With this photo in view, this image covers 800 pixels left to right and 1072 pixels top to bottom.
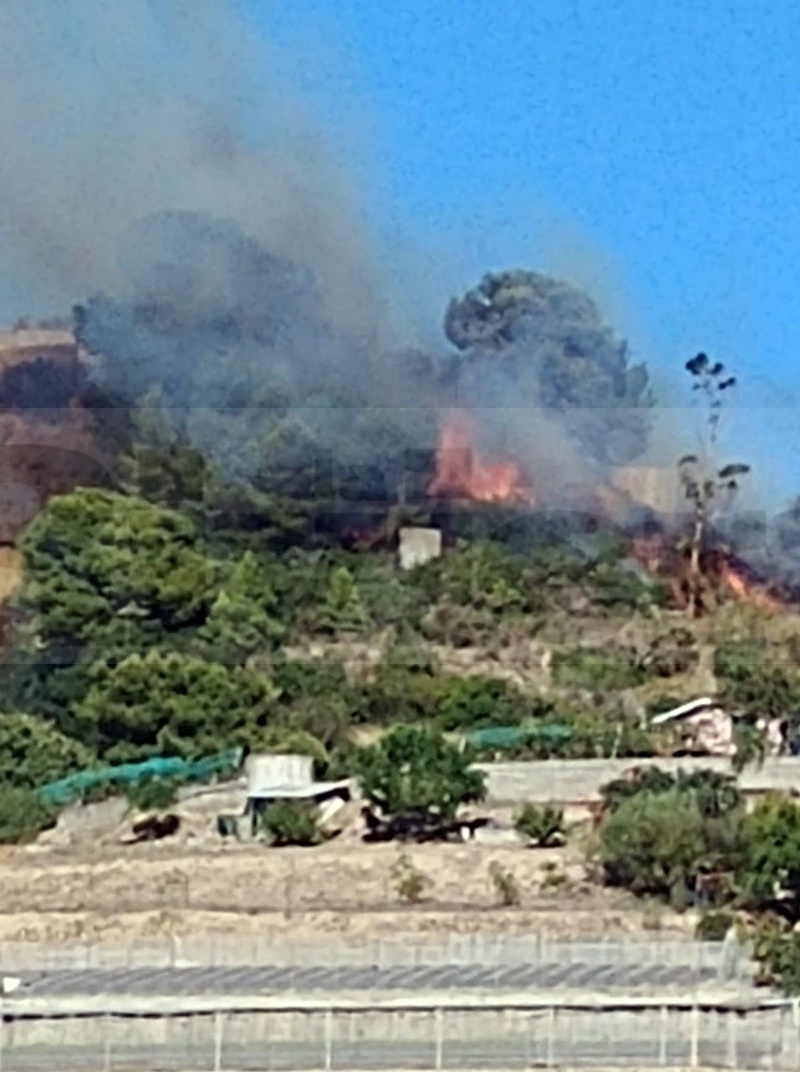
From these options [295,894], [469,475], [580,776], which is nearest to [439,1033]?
[295,894]

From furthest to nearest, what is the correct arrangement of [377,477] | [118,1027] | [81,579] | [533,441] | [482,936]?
[533,441], [377,477], [81,579], [482,936], [118,1027]

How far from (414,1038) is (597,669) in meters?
9.96

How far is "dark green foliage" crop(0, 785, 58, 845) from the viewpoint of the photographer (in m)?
15.9

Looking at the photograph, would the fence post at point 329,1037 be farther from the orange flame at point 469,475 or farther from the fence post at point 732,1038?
the orange flame at point 469,475

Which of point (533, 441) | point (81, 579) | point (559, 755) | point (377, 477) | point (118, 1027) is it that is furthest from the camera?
point (533, 441)

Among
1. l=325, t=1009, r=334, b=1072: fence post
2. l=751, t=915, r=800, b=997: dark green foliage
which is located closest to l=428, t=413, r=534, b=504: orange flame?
l=751, t=915, r=800, b=997: dark green foliage

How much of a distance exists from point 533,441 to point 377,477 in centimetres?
254

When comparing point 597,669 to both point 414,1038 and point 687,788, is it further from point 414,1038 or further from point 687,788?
point 414,1038

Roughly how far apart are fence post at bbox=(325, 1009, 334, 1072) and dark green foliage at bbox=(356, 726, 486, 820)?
422 centimetres

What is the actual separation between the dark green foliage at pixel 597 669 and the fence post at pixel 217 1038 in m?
9.55

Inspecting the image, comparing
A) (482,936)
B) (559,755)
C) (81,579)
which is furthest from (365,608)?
(482,936)

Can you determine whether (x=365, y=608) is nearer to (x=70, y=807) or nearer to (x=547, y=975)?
(x=70, y=807)

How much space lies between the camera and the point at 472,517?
25.6 metres

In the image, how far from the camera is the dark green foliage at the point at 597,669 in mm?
20500
